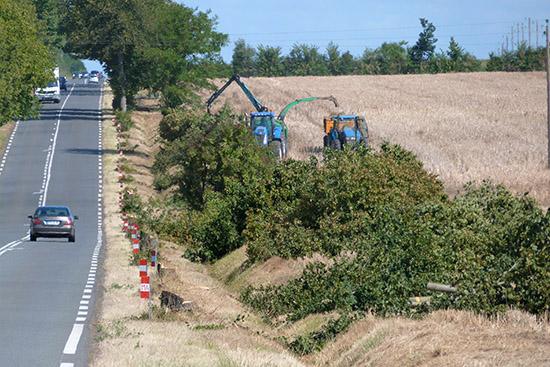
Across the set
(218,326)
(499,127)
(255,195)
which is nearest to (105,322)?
(218,326)

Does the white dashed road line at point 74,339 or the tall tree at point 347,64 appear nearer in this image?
the white dashed road line at point 74,339

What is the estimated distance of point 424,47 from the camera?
166m

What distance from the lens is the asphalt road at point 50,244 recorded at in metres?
19.8

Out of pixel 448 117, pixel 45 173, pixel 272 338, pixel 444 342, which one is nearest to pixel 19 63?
pixel 45 173

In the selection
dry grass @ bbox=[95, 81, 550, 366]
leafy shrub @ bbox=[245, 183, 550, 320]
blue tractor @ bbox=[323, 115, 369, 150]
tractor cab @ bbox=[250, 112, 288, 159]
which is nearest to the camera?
dry grass @ bbox=[95, 81, 550, 366]

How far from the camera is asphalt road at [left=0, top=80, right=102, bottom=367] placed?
65.1ft

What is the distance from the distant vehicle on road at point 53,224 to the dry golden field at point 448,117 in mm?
13940

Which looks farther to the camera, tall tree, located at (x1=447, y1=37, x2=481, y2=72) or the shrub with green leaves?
tall tree, located at (x1=447, y1=37, x2=481, y2=72)

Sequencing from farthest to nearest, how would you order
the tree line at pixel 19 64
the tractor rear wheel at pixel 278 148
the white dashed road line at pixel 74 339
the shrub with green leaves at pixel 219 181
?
the tree line at pixel 19 64 → the tractor rear wheel at pixel 278 148 → the shrub with green leaves at pixel 219 181 → the white dashed road line at pixel 74 339

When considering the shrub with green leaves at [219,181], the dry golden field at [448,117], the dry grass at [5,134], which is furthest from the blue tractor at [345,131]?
the dry grass at [5,134]

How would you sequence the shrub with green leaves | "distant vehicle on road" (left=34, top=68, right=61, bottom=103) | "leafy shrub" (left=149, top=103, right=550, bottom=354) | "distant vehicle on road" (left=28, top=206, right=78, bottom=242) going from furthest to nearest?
"distant vehicle on road" (left=34, top=68, right=61, bottom=103) < "distant vehicle on road" (left=28, top=206, right=78, bottom=242) < the shrub with green leaves < "leafy shrub" (left=149, top=103, right=550, bottom=354)

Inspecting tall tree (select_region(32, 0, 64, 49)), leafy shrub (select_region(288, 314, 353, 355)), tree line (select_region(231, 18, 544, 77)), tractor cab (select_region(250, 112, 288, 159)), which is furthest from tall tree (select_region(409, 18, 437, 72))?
leafy shrub (select_region(288, 314, 353, 355))

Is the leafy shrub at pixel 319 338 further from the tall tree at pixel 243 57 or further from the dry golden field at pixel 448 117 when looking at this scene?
the tall tree at pixel 243 57

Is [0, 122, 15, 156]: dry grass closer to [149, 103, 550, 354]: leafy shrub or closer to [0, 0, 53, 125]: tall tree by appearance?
[0, 0, 53, 125]: tall tree
